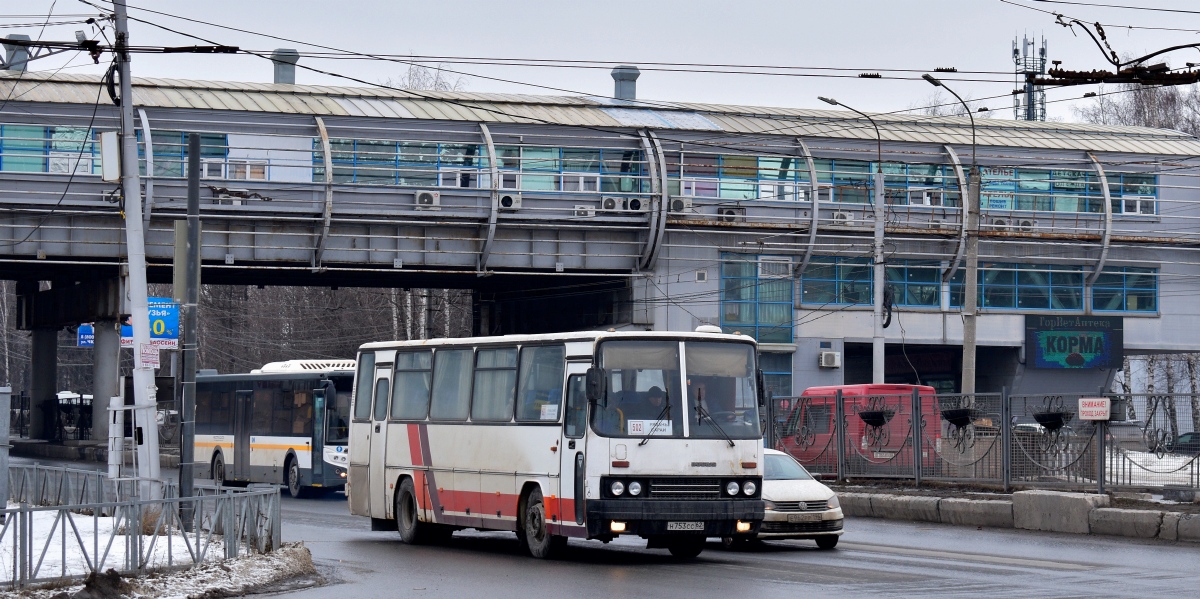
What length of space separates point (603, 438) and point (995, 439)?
11170mm

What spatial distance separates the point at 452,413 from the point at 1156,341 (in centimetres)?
4396

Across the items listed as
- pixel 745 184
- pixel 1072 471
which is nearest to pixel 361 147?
pixel 745 184

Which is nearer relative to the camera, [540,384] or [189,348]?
[540,384]

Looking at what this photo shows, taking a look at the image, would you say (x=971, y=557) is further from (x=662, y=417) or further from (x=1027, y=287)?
(x=1027, y=287)

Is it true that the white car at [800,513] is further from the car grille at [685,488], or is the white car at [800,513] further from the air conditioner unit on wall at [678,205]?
the air conditioner unit on wall at [678,205]

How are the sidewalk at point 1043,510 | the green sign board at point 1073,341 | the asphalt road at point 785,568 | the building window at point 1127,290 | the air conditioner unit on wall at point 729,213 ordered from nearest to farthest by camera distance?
1. the asphalt road at point 785,568
2. the sidewalk at point 1043,510
3. the air conditioner unit on wall at point 729,213
4. the green sign board at point 1073,341
5. the building window at point 1127,290

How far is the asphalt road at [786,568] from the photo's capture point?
14.0 meters

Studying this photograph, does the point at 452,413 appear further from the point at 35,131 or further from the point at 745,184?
the point at 745,184

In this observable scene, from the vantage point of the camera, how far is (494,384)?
1889 cm

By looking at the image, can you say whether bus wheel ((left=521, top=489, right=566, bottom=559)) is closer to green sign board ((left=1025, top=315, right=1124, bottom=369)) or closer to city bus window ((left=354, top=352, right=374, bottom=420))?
city bus window ((left=354, top=352, right=374, bottom=420))

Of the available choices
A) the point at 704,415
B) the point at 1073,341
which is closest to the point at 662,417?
the point at 704,415

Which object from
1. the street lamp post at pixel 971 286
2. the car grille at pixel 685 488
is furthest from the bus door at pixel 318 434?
the car grille at pixel 685 488

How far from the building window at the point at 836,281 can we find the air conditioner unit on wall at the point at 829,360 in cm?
175

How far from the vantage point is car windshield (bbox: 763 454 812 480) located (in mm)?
19922
